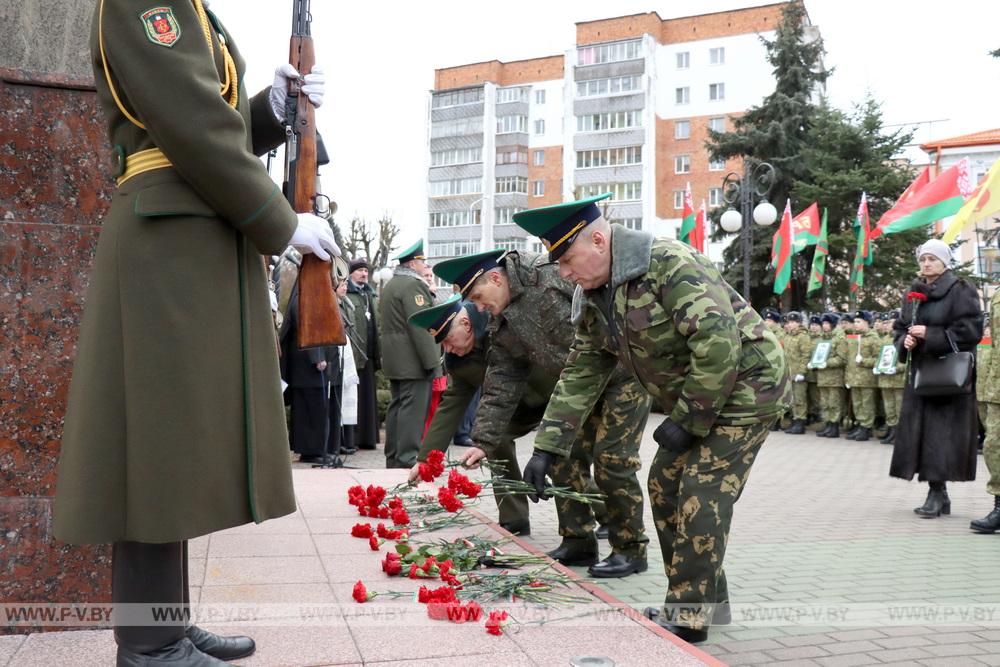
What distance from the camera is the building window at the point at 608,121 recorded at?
5791 cm

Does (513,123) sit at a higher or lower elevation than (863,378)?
higher

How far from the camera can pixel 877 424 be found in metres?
15.6

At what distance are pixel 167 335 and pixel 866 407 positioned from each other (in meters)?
14.5

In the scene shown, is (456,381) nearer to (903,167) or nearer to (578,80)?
(903,167)

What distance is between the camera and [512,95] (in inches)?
2608

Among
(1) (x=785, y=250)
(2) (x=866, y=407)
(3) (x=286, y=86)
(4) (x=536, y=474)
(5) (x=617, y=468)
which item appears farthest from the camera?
(1) (x=785, y=250)

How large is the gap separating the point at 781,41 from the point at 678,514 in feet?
108

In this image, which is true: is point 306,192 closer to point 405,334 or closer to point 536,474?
point 536,474

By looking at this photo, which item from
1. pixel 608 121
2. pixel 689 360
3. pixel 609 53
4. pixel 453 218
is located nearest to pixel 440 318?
pixel 689 360

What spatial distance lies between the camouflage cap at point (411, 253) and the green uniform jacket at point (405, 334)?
0.11m

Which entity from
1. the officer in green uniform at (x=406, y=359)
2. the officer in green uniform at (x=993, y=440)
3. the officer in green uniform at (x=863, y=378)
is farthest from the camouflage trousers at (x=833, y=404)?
the officer in green uniform at (x=406, y=359)

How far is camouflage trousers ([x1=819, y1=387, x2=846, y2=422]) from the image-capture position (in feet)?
51.3

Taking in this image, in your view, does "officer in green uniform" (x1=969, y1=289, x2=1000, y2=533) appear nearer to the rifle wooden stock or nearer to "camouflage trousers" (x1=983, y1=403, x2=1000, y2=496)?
"camouflage trousers" (x1=983, y1=403, x2=1000, y2=496)

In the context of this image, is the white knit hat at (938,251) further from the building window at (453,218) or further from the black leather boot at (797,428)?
the building window at (453,218)
